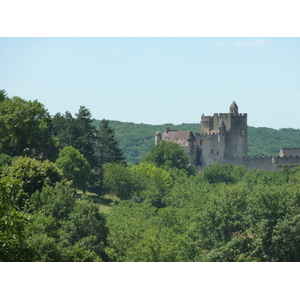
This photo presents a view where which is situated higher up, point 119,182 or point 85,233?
point 119,182

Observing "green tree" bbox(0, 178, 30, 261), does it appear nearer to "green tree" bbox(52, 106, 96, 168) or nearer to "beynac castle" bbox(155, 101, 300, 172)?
"green tree" bbox(52, 106, 96, 168)

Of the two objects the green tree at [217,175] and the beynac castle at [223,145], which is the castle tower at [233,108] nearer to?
the beynac castle at [223,145]

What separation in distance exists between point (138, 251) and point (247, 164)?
62.0m

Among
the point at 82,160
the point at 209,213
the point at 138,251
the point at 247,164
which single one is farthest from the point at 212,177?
the point at 138,251

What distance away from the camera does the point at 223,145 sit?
97.0m

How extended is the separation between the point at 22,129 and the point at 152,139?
392ft

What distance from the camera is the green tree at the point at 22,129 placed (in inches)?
2192

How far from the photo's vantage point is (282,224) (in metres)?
36.0

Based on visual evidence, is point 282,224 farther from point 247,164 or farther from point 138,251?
point 247,164

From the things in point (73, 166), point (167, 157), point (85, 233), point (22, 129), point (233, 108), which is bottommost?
point (85, 233)

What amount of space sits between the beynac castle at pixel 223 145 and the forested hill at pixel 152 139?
65.0 meters

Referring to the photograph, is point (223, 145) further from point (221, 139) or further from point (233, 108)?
point (233, 108)

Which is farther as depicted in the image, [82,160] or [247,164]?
[247,164]

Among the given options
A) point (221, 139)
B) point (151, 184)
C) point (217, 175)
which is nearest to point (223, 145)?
point (221, 139)
